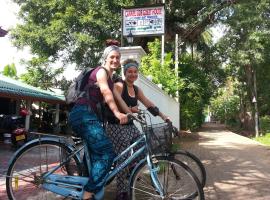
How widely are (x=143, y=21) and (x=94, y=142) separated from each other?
28.6 ft

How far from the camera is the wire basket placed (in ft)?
14.5

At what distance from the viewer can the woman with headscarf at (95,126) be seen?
4273 mm

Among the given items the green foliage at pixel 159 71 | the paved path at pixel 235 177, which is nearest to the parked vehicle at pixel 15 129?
the paved path at pixel 235 177

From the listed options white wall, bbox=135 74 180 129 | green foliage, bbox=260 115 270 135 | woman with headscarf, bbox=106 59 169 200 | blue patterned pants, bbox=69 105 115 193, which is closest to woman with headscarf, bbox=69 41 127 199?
blue patterned pants, bbox=69 105 115 193

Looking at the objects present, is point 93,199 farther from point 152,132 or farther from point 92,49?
point 92,49

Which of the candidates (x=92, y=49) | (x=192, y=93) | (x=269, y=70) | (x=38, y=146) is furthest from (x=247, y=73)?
(x=38, y=146)

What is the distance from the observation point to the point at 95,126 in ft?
14.3

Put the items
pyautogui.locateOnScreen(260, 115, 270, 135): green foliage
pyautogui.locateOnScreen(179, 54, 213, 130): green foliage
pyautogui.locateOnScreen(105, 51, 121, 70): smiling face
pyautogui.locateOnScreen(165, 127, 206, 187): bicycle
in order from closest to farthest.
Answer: pyautogui.locateOnScreen(105, 51, 121, 70): smiling face → pyautogui.locateOnScreen(165, 127, 206, 187): bicycle → pyautogui.locateOnScreen(179, 54, 213, 130): green foliage → pyautogui.locateOnScreen(260, 115, 270, 135): green foliage

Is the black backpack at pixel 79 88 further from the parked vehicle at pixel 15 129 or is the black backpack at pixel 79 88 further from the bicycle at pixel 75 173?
the parked vehicle at pixel 15 129

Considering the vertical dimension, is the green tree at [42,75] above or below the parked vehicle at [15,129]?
above

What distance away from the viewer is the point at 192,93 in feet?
84.4

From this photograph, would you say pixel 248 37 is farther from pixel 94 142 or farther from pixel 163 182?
pixel 94 142

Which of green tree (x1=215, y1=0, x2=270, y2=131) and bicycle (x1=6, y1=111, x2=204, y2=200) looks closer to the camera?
bicycle (x1=6, y1=111, x2=204, y2=200)

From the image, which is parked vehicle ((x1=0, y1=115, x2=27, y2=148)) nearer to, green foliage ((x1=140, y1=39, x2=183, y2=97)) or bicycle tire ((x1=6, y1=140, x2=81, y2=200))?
green foliage ((x1=140, y1=39, x2=183, y2=97))
